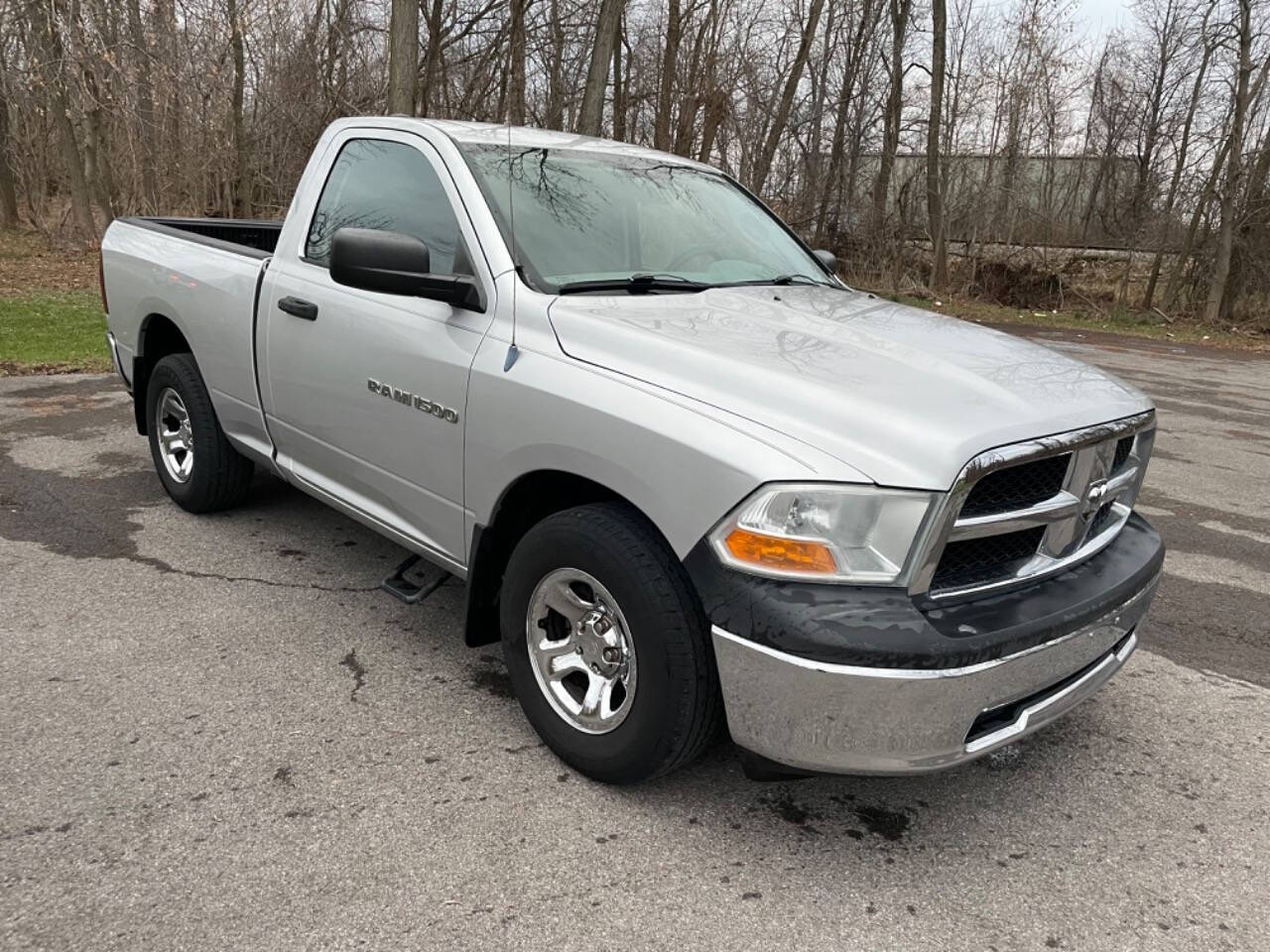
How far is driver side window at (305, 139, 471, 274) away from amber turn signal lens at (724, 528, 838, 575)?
4.84 ft

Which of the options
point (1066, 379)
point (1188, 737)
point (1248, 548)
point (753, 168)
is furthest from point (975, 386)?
point (753, 168)

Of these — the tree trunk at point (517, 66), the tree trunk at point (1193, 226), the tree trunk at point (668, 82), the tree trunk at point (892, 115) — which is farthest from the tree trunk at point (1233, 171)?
the tree trunk at point (517, 66)

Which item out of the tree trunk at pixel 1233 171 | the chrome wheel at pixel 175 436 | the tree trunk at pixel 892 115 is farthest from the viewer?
the tree trunk at pixel 892 115

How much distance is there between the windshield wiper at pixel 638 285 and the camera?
10.6ft

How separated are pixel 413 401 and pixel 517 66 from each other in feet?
61.9

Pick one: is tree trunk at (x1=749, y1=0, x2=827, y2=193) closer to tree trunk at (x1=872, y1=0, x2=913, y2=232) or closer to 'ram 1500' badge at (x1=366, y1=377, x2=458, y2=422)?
tree trunk at (x1=872, y1=0, x2=913, y2=232)

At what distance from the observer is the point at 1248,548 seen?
5.39 m

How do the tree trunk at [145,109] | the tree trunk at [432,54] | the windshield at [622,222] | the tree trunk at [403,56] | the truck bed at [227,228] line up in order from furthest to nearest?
1. the tree trunk at [432,54]
2. the tree trunk at [145,109]
3. the tree trunk at [403,56]
4. the truck bed at [227,228]
5. the windshield at [622,222]

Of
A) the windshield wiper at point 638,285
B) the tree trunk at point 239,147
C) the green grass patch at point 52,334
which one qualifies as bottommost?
the green grass patch at point 52,334

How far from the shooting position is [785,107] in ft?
70.7

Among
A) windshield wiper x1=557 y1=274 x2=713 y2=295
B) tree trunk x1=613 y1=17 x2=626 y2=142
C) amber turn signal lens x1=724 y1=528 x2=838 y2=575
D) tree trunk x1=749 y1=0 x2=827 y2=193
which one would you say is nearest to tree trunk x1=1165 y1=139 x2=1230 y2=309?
tree trunk x1=749 y1=0 x2=827 y2=193

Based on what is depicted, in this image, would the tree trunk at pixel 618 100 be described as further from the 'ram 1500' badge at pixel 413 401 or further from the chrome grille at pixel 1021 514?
the chrome grille at pixel 1021 514

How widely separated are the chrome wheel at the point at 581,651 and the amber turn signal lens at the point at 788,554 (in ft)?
1.60

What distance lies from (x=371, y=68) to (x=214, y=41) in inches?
220
